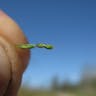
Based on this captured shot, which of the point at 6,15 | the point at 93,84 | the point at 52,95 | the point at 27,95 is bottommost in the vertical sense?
the point at 6,15

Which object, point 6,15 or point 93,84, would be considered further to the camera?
point 93,84

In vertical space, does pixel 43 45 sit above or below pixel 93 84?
below

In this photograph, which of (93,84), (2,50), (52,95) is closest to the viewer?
(2,50)

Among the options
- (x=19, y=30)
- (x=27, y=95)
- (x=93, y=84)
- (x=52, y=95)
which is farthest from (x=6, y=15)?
(x=93, y=84)

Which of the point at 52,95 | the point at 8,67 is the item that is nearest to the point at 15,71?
the point at 8,67

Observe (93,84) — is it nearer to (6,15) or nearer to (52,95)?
(52,95)

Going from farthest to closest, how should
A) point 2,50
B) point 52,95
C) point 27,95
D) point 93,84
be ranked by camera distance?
point 93,84 < point 52,95 < point 27,95 < point 2,50

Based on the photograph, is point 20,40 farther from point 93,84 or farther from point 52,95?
point 93,84
